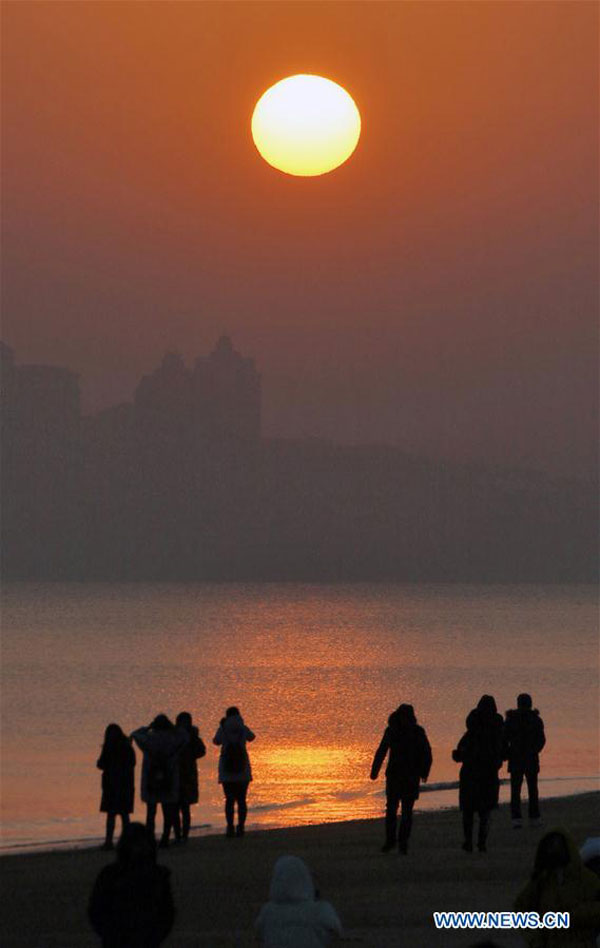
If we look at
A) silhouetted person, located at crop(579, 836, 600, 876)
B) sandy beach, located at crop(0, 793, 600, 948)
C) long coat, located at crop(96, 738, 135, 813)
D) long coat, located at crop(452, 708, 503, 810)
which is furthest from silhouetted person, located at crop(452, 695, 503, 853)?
silhouetted person, located at crop(579, 836, 600, 876)

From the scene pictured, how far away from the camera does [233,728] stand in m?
21.5

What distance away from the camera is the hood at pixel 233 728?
2148 centimetres

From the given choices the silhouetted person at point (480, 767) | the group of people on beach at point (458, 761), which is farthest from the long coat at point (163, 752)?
the silhouetted person at point (480, 767)

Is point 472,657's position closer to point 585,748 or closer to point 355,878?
point 585,748

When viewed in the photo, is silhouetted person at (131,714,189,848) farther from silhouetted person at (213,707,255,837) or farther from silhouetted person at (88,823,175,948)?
silhouetted person at (88,823,175,948)

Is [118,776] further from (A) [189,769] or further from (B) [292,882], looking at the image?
(B) [292,882]

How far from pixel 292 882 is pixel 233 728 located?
13277 mm

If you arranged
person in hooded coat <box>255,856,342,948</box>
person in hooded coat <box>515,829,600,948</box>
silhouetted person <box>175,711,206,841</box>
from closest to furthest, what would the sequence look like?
person in hooded coat <box>255,856,342,948</box>
person in hooded coat <box>515,829,600,948</box>
silhouetted person <box>175,711,206,841</box>

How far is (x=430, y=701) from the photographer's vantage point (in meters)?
85.4

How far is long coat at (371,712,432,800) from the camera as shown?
744 inches

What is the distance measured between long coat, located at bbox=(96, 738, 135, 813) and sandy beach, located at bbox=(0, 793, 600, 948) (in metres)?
0.70

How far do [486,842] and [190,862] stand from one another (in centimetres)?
387

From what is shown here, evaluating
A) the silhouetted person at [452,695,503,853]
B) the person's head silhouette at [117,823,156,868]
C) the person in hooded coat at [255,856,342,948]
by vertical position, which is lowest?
the person in hooded coat at [255,856,342,948]

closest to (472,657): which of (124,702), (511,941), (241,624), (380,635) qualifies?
(380,635)
